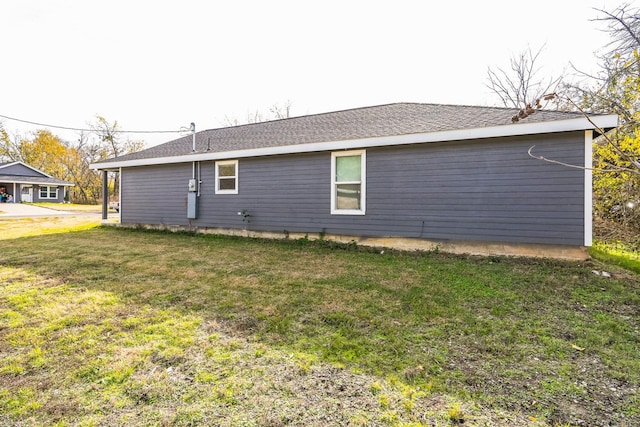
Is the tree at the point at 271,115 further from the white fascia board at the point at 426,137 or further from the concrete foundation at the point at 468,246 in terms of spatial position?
the concrete foundation at the point at 468,246

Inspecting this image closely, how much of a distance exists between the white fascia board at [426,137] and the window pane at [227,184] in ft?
2.14

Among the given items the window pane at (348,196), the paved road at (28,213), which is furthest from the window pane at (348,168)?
the paved road at (28,213)

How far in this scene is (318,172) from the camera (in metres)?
7.49

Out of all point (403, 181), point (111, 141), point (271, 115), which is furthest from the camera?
point (111, 141)

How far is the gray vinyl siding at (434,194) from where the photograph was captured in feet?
17.7

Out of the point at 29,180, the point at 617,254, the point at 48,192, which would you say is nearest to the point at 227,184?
the point at 617,254

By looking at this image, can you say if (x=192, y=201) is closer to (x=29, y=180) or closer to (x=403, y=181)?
(x=403, y=181)

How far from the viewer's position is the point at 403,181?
21.7 ft

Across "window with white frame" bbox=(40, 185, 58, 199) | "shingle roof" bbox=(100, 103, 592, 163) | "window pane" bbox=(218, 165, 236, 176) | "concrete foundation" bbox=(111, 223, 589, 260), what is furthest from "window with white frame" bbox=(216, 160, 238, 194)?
"window with white frame" bbox=(40, 185, 58, 199)

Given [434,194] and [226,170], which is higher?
[226,170]

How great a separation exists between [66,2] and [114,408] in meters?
10.1

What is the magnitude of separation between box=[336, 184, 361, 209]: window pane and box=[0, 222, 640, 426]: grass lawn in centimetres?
271

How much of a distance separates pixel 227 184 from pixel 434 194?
18.5 ft

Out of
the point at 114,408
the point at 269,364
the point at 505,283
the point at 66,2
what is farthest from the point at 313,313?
the point at 66,2
